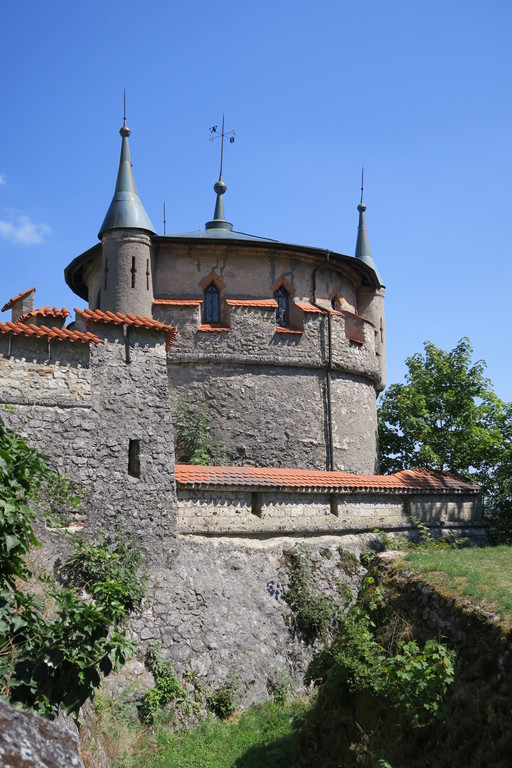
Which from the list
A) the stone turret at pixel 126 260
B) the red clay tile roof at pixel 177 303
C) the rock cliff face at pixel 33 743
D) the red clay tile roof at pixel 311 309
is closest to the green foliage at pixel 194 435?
the red clay tile roof at pixel 177 303

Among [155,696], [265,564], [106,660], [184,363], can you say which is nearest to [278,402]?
[184,363]

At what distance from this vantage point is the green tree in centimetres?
2455

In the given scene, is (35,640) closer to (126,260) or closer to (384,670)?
(384,670)

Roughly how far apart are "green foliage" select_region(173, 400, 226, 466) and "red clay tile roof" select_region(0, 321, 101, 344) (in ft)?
17.9

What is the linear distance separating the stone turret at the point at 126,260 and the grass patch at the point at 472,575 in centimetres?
941

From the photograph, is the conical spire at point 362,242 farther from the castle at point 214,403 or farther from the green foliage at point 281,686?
the green foliage at point 281,686

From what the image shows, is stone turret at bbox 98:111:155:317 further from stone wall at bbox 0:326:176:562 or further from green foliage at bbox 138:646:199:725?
green foliage at bbox 138:646:199:725

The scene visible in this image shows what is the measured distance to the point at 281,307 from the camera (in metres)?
23.5

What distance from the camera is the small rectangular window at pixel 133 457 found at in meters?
15.7

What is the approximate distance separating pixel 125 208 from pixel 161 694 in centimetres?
1237

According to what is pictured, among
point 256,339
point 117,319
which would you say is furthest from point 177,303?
point 117,319

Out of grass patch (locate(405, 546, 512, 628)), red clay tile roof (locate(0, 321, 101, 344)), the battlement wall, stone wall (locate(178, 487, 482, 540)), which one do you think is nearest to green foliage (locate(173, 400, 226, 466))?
the battlement wall

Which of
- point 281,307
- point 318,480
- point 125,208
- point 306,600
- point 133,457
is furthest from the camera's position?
point 281,307

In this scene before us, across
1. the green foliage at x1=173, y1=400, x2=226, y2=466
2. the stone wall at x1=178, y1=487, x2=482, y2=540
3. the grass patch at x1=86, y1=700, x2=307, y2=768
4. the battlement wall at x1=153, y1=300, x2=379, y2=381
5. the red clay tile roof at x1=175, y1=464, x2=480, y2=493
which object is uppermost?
the battlement wall at x1=153, y1=300, x2=379, y2=381
